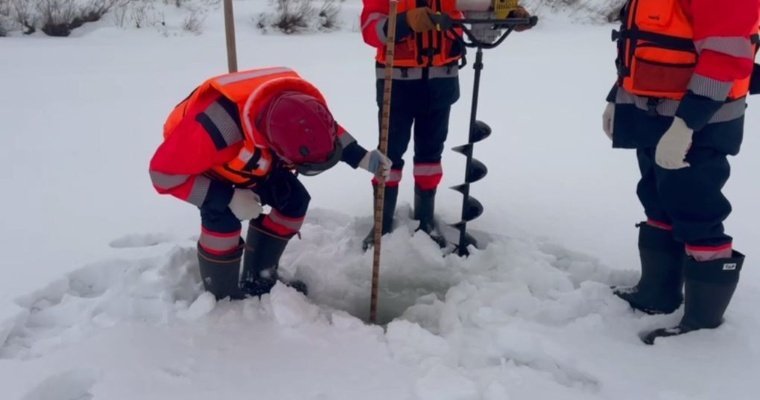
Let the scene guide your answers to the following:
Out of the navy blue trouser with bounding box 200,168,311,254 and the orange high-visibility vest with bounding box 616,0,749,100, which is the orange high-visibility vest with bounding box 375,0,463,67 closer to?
the navy blue trouser with bounding box 200,168,311,254

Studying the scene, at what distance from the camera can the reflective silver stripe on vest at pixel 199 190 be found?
8.92ft

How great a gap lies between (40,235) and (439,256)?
2.27 m

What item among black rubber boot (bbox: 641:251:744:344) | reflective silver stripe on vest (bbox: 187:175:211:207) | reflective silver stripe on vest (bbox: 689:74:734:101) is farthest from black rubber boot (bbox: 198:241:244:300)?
reflective silver stripe on vest (bbox: 689:74:734:101)

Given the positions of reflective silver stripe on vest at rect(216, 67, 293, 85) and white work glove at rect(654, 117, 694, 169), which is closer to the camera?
white work glove at rect(654, 117, 694, 169)

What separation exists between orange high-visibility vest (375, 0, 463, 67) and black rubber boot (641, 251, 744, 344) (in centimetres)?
160

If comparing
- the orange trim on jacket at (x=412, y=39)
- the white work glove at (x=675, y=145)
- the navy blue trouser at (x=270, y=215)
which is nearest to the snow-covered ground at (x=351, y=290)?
the navy blue trouser at (x=270, y=215)

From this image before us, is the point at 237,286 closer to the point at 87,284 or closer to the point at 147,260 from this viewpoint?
the point at 147,260

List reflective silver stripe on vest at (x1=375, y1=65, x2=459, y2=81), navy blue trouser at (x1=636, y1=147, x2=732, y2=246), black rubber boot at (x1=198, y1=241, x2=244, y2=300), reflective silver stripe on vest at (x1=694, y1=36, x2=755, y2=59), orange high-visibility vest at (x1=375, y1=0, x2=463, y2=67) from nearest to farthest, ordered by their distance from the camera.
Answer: reflective silver stripe on vest at (x1=694, y1=36, x2=755, y2=59) → navy blue trouser at (x1=636, y1=147, x2=732, y2=246) → black rubber boot at (x1=198, y1=241, x2=244, y2=300) → orange high-visibility vest at (x1=375, y1=0, x2=463, y2=67) → reflective silver stripe on vest at (x1=375, y1=65, x2=459, y2=81)

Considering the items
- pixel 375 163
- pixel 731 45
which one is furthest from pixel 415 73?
pixel 731 45

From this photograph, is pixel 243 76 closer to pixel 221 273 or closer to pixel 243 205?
pixel 243 205

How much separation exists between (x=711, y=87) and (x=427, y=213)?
188 centimetres

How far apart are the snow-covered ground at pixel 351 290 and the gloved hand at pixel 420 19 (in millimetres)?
1263

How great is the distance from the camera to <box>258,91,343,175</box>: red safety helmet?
246cm

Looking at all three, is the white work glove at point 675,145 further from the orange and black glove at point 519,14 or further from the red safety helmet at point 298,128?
the red safety helmet at point 298,128
